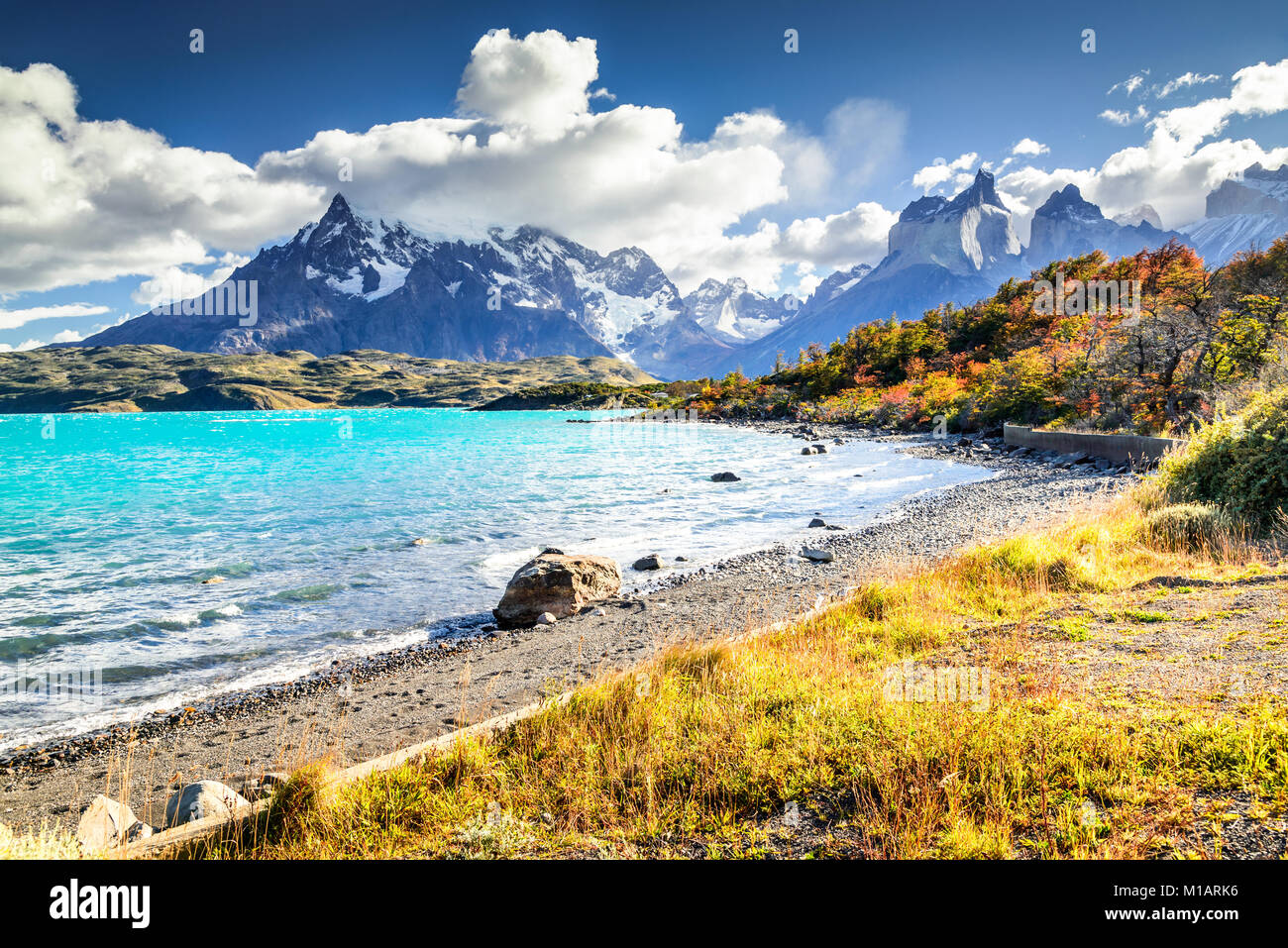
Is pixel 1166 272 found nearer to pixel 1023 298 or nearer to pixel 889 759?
pixel 1023 298

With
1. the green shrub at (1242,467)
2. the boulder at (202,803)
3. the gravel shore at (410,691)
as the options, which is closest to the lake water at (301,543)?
the gravel shore at (410,691)

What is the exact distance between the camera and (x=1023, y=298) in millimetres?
80875

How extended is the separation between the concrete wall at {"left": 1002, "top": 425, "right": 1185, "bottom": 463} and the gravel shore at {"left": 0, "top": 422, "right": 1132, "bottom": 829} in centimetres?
1326

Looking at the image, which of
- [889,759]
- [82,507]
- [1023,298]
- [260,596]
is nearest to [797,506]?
Answer: [260,596]

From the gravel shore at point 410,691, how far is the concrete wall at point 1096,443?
13.3 meters

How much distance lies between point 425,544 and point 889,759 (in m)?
18.4

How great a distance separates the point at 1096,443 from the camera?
31.8 m

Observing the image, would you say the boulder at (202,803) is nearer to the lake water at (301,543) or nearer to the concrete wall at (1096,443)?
the lake water at (301,543)

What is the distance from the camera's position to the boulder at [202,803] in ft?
16.7

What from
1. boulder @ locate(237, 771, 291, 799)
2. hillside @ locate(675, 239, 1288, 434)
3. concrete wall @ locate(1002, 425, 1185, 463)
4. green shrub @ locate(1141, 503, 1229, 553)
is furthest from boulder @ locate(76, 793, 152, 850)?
concrete wall @ locate(1002, 425, 1185, 463)

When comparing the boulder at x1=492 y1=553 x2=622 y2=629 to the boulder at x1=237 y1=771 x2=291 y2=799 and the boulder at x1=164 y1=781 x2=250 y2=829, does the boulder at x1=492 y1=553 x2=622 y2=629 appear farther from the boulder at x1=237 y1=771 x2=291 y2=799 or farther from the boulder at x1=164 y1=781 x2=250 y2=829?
the boulder at x1=164 y1=781 x2=250 y2=829

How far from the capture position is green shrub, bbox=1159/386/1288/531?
40.3 ft

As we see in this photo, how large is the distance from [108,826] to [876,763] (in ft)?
21.9

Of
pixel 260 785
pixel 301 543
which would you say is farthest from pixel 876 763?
pixel 301 543
